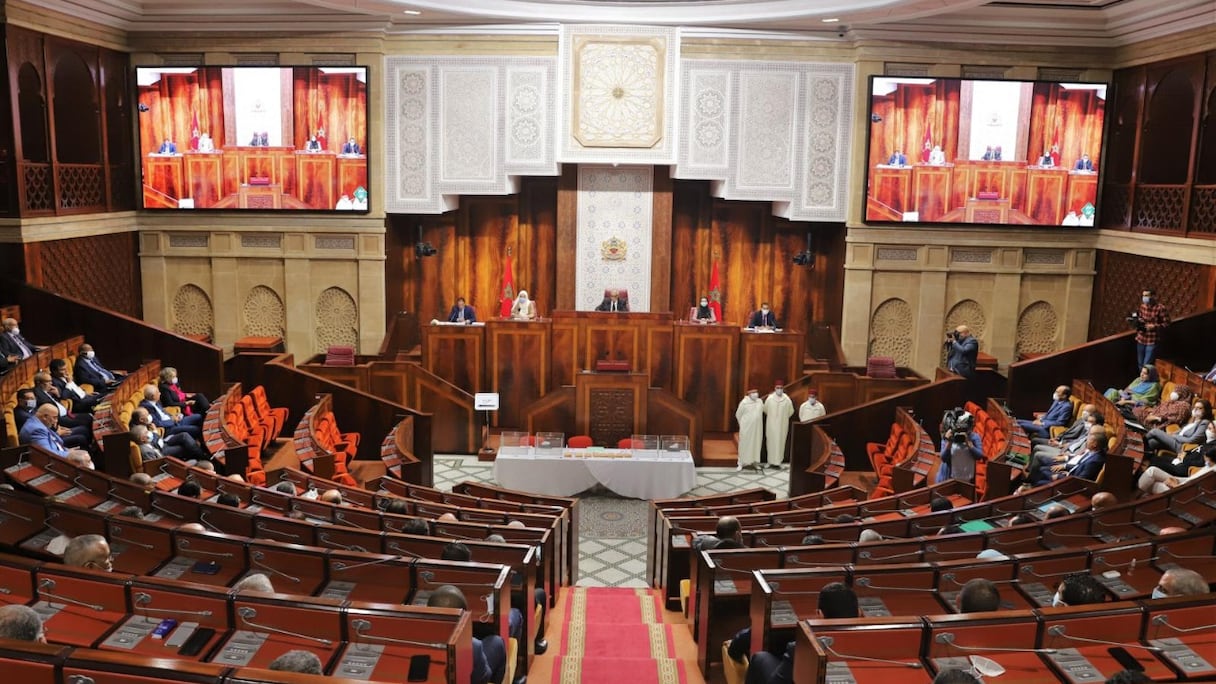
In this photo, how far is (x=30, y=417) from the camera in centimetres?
899

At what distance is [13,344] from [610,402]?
6943 mm

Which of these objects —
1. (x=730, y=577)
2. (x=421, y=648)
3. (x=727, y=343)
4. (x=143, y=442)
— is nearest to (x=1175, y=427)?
(x=727, y=343)

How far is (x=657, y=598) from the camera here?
299 inches

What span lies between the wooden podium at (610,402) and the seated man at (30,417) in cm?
571

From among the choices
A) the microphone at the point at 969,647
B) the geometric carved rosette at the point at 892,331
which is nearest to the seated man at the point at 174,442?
the microphone at the point at 969,647

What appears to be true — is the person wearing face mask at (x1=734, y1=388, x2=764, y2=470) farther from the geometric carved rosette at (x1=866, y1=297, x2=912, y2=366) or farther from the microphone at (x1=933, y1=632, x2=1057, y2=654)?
the microphone at (x1=933, y1=632, x2=1057, y2=654)

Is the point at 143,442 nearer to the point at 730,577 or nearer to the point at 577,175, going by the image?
the point at 730,577

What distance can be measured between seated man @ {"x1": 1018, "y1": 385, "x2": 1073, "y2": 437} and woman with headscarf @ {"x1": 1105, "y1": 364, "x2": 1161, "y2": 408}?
520mm

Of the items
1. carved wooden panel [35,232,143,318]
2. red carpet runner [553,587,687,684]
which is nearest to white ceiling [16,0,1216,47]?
carved wooden panel [35,232,143,318]

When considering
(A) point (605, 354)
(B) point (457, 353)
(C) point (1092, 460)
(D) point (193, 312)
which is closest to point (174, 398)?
(B) point (457, 353)

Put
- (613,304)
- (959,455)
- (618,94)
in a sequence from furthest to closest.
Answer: (613,304)
(618,94)
(959,455)

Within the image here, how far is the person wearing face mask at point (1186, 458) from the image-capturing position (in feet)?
29.7

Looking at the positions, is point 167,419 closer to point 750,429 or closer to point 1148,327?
point 750,429

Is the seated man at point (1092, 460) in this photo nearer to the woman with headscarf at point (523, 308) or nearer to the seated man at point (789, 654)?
the seated man at point (789, 654)
